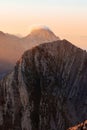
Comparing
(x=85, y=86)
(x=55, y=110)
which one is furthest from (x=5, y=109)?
(x=85, y=86)

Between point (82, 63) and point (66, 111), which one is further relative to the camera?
point (82, 63)

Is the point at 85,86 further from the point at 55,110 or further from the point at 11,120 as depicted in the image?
the point at 11,120

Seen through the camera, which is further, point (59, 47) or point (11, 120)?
point (59, 47)

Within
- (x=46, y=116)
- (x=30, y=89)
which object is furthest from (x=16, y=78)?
(x=46, y=116)

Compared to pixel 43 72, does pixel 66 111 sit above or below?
below

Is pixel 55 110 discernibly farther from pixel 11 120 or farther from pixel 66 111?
pixel 11 120

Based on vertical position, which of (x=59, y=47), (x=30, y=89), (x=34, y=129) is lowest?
(x=34, y=129)
